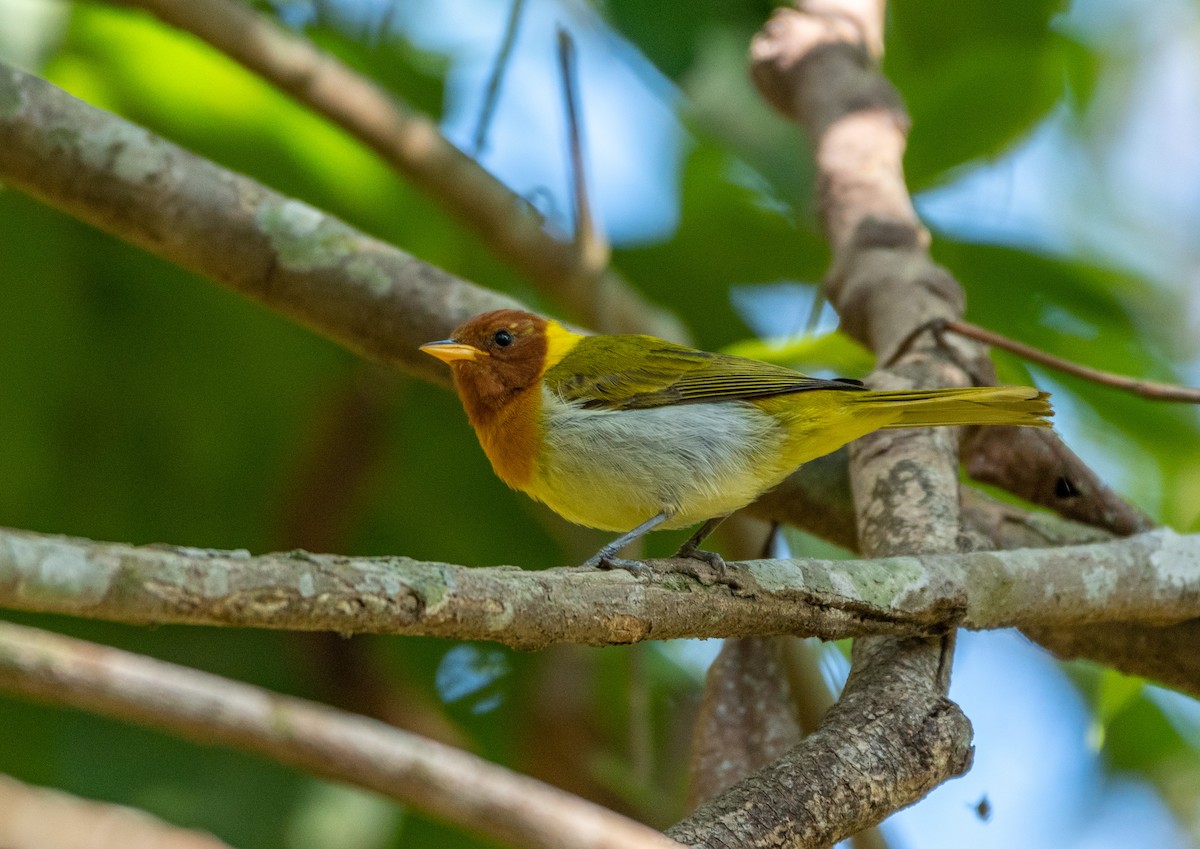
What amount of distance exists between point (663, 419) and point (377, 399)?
1976 millimetres

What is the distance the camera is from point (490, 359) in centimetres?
361

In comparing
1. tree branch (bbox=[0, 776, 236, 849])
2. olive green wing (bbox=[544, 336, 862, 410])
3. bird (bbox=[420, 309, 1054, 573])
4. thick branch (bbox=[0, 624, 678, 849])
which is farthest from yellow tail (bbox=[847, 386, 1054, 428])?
tree branch (bbox=[0, 776, 236, 849])

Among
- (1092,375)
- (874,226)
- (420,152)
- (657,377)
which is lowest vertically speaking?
(657,377)

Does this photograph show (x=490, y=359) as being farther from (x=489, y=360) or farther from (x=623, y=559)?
(x=623, y=559)

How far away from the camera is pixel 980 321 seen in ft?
15.8

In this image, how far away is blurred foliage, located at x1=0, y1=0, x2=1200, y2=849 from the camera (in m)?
4.32

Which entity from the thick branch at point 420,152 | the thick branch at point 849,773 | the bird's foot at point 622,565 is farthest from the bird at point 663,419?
the thick branch at point 420,152

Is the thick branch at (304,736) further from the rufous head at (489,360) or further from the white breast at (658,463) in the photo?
the rufous head at (489,360)

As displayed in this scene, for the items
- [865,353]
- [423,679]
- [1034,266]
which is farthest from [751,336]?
[423,679]

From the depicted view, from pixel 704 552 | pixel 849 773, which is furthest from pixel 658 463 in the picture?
pixel 849 773

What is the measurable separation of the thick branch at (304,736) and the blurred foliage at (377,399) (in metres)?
2.96

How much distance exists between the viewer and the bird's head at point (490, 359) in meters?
3.59

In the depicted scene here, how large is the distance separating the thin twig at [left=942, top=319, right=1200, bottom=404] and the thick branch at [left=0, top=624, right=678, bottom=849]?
2.69m

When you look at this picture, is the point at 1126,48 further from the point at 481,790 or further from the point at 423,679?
the point at 481,790
